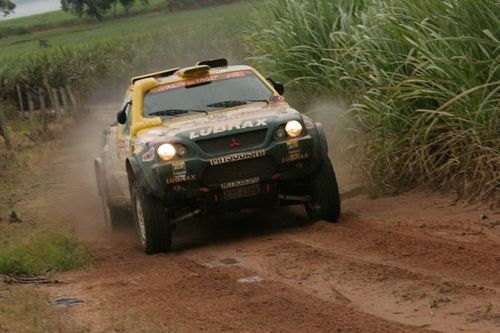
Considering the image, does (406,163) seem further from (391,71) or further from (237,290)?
(237,290)

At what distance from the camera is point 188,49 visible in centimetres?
3875

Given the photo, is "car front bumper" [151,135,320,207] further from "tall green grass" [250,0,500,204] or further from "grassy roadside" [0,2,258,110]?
"grassy roadside" [0,2,258,110]

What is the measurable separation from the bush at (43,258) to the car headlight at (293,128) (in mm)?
2290

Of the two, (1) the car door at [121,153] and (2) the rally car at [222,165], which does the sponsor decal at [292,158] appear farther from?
(1) the car door at [121,153]

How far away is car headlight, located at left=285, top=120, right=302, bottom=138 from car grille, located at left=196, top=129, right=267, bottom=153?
22 centimetres

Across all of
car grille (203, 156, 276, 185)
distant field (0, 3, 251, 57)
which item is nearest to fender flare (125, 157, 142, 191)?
car grille (203, 156, 276, 185)

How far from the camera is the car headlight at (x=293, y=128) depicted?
32.2 feet

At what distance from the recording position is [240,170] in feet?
31.8

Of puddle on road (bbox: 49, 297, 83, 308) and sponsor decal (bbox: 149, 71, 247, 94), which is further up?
sponsor decal (bbox: 149, 71, 247, 94)

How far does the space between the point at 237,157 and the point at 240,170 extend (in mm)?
129

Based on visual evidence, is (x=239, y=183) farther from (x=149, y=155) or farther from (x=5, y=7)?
(x=5, y=7)

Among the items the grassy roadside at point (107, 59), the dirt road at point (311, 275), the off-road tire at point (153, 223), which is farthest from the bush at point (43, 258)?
the grassy roadside at point (107, 59)

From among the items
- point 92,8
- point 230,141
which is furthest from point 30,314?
point 92,8

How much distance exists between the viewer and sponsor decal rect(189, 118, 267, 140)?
383 inches
